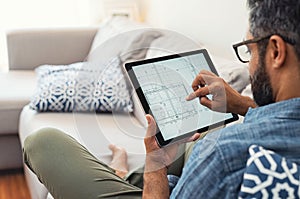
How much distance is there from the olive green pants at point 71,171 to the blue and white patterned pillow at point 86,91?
0.67 meters

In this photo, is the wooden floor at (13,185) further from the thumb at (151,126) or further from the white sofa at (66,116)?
the thumb at (151,126)

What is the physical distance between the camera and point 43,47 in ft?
9.76

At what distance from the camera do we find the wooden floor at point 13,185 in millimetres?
2373

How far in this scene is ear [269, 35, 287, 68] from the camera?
88 cm

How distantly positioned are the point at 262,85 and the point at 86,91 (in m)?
1.43

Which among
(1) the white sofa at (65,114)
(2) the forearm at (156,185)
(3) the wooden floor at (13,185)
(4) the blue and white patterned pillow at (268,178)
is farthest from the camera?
(3) the wooden floor at (13,185)

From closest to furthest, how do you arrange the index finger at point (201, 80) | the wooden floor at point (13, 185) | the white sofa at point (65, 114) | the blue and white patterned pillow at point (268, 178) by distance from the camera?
1. the blue and white patterned pillow at point (268, 178)
2. the index finger at point (201, 80)
3. the white sofa at point (65, 114)
4. the wooden floor at point (13, 185)

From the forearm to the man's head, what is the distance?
0.33 metres

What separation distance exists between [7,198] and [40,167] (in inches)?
A: 39.5

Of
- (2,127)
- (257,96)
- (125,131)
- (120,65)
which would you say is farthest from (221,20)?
(257,96)

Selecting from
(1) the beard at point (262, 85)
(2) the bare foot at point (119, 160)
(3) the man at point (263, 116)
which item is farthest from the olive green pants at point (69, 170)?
(1) the beard at point (262, 85)

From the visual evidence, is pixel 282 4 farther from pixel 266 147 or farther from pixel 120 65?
pixel 120 65

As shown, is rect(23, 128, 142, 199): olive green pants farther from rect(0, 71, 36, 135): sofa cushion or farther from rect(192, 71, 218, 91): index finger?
rect(0, 71, 36, 135): sofa cushion

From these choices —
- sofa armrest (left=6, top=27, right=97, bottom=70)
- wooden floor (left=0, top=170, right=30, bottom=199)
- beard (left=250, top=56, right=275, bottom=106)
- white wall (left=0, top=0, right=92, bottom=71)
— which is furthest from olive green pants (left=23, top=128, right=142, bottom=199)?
white wall (left=0, top=0, right=92, bottom=71)
